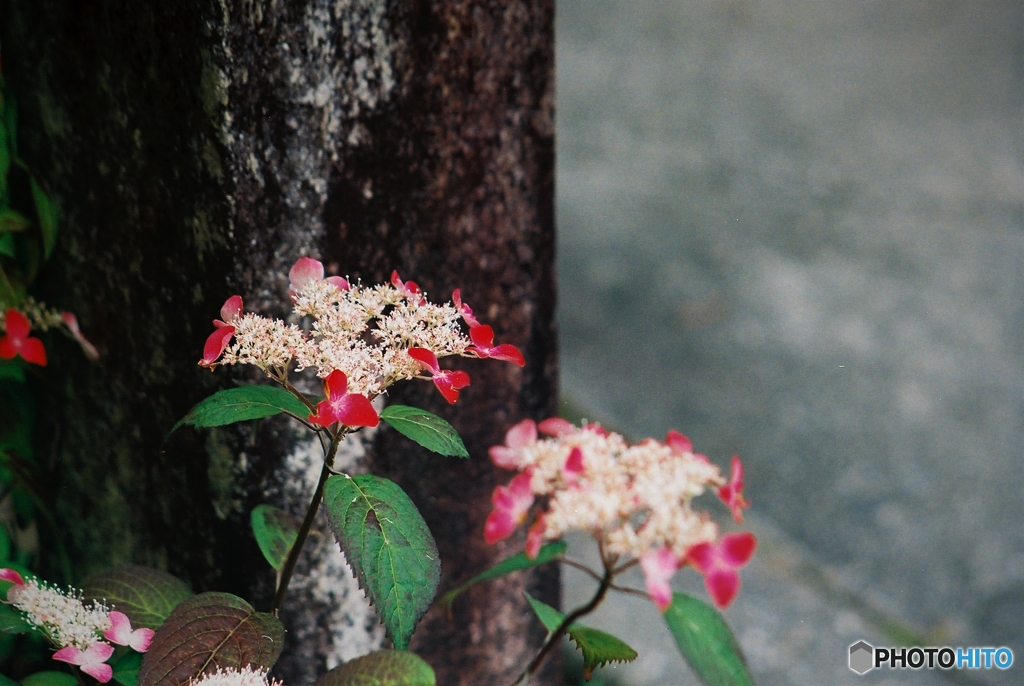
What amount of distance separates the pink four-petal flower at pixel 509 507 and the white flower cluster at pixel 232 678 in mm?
225

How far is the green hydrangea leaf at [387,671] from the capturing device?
725 millimetres

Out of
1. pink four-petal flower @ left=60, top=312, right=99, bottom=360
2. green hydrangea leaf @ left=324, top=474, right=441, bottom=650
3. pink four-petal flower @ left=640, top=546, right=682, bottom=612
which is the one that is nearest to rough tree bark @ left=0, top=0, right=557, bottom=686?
pink four-petal flower @ left=60, top=312, right=99, bottom=360

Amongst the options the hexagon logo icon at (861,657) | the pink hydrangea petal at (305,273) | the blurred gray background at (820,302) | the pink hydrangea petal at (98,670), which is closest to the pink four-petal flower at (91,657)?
the pink hydrangea petal at (98,670)

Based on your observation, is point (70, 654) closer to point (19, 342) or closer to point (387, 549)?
point (387, 549)

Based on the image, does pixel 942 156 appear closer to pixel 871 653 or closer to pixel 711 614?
pixel 871 653

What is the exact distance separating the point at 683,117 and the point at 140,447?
403 centimetres

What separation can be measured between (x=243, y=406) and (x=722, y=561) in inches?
16.6

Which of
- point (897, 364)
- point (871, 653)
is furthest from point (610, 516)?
point (897, 364)

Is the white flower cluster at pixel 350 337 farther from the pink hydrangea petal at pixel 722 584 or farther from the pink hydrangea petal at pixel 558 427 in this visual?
the pink hydrangea petal at pixel 722 584

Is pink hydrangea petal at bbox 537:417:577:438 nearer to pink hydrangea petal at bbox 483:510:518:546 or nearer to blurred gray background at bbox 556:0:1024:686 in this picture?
pink hydrangea petal at bbox 483:510:518:546

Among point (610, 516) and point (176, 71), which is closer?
point (610, 516)

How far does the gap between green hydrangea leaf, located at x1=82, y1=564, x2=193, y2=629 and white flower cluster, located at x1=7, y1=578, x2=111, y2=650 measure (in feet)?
0.21

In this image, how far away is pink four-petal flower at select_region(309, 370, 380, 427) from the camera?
628 millimetres

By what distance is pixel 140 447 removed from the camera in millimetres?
1101
